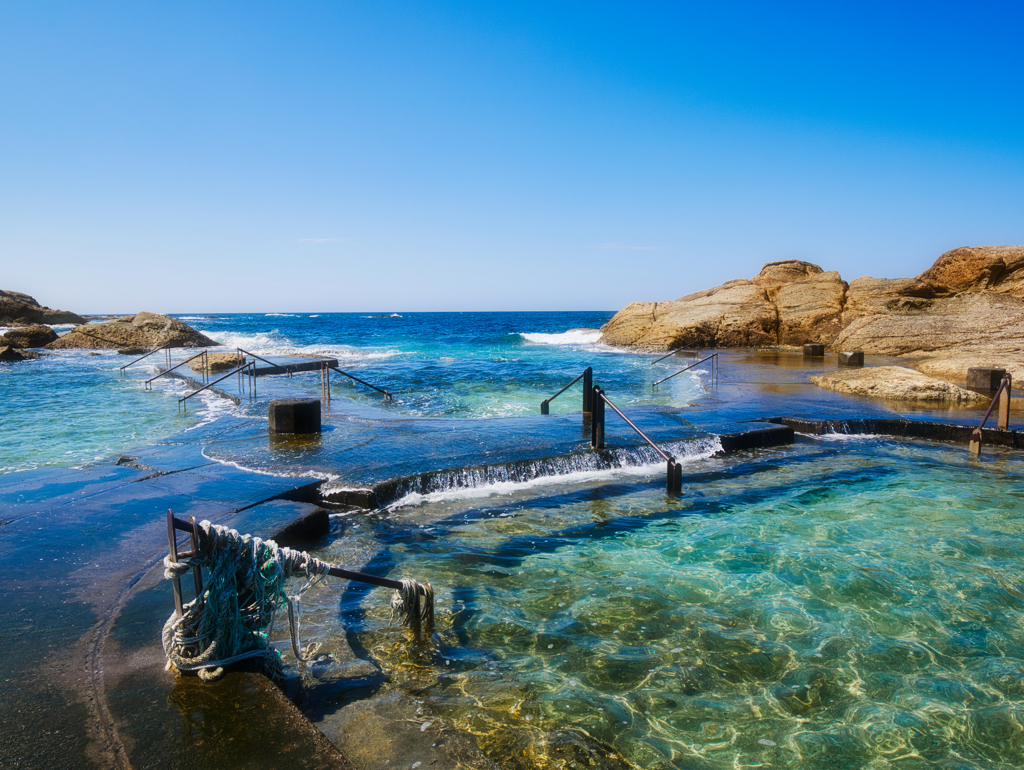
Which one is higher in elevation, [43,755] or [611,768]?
[43,755]

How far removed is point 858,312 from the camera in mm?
31875

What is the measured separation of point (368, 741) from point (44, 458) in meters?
9.21

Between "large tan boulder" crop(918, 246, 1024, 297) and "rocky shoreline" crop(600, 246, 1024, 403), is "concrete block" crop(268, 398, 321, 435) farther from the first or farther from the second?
"large tan boulder" crop(918, 246, 1024, 297)

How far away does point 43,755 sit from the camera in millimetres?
2641

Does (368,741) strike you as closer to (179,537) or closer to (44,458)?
(179,537)

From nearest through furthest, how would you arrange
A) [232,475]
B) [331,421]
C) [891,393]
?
[232,475] < [331,421] < [891,393]

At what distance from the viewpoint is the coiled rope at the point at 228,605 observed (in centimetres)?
321

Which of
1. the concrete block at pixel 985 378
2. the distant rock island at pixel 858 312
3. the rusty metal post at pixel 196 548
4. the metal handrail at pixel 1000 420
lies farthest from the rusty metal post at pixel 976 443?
the rusty metal post at pixel 196 548

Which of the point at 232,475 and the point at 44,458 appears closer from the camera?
the point at 232,475

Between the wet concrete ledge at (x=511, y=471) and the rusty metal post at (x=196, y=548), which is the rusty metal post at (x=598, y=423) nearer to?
the wet concrete ledge at (x=511, y=471)

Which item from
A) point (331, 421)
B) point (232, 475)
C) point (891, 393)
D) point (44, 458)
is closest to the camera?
point (232, 475)

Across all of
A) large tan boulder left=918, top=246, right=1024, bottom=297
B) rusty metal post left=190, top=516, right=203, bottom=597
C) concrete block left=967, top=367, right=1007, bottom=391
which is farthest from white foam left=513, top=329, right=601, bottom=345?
rusty metal post left=190, top=516, right=203, bottom=597

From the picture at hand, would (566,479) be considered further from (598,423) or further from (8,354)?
(8,354)

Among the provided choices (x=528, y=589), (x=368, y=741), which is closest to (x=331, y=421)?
(x=528, y=589)
